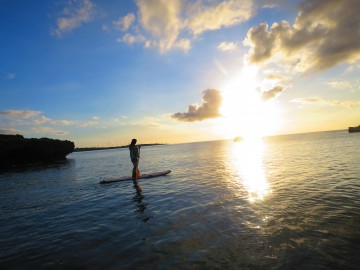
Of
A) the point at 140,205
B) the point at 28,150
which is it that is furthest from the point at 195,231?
the point at 28,150

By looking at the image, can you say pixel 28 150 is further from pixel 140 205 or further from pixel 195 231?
pixel 195 231

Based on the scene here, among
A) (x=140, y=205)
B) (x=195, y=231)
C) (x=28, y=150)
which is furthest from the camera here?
(x=28, y=150)

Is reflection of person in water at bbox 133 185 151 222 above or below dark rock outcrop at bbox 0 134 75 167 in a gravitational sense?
below

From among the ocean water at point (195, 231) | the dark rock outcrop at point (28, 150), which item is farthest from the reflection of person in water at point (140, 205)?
the dark rock outcrop at point (28, 150)

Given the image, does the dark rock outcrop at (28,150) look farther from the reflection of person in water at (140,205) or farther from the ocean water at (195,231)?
the reflection of person in water at (140,205)

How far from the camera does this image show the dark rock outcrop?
72.6m

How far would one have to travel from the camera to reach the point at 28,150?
7812cm

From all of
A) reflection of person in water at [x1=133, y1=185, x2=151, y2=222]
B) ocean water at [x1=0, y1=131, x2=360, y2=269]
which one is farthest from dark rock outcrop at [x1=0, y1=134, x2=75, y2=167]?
reflection of person in water at [x1=133, y1=185, x2=151, y2=222]

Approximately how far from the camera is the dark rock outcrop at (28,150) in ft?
238

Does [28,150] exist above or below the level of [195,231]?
above

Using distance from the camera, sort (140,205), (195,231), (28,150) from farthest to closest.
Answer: (28,150), (140,205), (195,231)

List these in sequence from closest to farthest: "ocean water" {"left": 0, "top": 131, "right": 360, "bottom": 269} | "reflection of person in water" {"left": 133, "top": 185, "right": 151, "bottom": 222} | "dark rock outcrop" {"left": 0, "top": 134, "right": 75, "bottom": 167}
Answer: "ocean water" {"left": 0, "top": 131, "right": 360, "bottom": 269} → "reflection of person in water" {"left": 133, "top": 185, "right": 151, "bottom": 222} → "dark rock outcrop" {"left": 0, "top": 134, "right": 75, "bottom": 167}

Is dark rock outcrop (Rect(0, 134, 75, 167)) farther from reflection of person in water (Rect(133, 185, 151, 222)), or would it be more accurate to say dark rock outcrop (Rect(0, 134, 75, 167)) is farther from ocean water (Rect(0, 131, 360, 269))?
reflection of person in water (Rect(133, 185, 151, 222))

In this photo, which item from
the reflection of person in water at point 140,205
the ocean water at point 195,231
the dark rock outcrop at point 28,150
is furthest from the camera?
the dark rock outcrop at point 28,150
